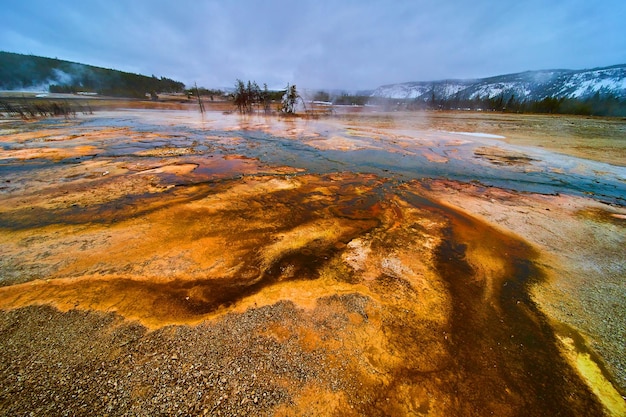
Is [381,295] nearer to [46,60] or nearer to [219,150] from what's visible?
[219,150]

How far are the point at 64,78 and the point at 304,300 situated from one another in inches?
4281

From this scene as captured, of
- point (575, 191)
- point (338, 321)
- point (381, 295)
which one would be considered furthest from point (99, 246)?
point (575, 191)

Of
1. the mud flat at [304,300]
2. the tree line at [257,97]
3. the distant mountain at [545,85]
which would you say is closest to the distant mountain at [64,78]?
the tree line at [257,97]

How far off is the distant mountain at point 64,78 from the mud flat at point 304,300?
76.8 metres

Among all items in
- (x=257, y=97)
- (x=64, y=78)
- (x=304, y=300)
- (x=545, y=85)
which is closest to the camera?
(x=304, y=300)

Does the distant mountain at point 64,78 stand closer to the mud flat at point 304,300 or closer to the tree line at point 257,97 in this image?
the tree line at point 257,97

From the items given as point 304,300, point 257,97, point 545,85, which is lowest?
point 304,300

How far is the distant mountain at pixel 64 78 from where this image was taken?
65.2 metres

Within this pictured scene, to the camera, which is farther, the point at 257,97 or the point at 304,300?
the point at 257,97

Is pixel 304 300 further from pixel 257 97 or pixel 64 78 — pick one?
pixel 64 78

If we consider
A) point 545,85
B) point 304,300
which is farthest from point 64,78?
point 545,85

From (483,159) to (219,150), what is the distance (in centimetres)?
1455

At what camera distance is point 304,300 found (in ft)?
11.8

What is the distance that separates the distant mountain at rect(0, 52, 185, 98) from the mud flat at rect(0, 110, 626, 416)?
76.8 meters
